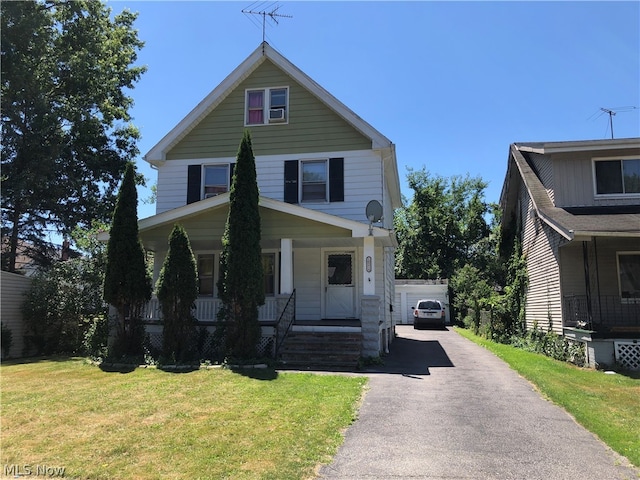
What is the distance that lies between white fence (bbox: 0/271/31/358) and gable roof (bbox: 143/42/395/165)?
5539 mm

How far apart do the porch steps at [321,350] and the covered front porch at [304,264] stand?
0.74ft

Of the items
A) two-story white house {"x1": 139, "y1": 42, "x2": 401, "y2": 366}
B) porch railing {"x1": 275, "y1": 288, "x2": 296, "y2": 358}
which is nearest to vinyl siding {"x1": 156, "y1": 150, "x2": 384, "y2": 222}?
two-story white house {"x1": 139, "y1": 42, "x2": 401, "y2": 366}

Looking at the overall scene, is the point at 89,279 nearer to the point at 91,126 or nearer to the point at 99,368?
the point at 99,368

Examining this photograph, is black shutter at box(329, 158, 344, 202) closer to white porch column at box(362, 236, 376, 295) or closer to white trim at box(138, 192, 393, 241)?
white trim at box(138, 192, 393, 241)

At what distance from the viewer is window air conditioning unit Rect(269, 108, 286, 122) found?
592 inches

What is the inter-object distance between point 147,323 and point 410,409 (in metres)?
7.83

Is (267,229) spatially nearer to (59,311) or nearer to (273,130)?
(273,130)

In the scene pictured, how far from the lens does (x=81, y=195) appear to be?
76.0ft

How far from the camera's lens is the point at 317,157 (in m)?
14.7

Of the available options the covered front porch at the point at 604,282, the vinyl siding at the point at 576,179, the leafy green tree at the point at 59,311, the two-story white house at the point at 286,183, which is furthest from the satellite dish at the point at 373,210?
the leafy green tree at the point at 59,311

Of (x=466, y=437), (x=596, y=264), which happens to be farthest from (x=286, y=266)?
(x=596, y=264)

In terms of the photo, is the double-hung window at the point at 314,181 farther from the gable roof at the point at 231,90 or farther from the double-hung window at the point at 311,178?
the gable roof at the point at 231,90

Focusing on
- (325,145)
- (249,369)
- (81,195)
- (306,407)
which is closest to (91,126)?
(81,195)

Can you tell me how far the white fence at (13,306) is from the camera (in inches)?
541
